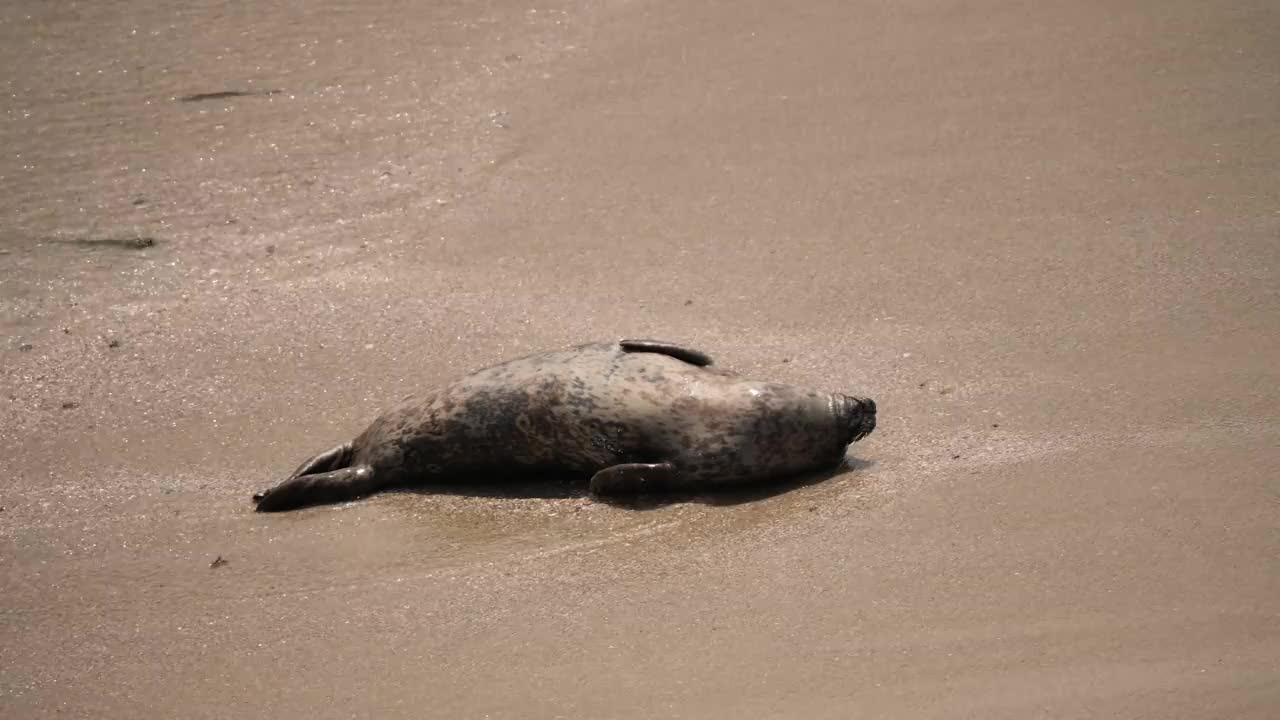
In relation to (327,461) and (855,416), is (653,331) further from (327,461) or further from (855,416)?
(327,461)

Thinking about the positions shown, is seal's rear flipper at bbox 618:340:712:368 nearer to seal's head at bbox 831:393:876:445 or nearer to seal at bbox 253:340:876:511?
seal at bbox 253:340:876:511

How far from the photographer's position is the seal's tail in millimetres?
4742

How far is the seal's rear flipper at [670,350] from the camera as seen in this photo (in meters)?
4.91

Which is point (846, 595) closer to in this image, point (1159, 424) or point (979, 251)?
point (1159, 424)

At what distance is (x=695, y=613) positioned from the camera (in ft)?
12.6

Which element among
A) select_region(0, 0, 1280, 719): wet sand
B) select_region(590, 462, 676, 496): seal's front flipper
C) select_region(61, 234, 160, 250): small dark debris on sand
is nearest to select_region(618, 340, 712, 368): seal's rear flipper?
select_region(0, 0, 1280, 719): wet sand

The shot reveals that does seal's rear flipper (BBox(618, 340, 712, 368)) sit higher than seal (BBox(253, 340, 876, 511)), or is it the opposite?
seal's rear flipper (BBox(618, 340, 712, 368))

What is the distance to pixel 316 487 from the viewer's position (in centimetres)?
475

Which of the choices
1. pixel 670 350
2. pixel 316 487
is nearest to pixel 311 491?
pixel 316 487

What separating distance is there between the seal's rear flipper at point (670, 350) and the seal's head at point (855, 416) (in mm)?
512

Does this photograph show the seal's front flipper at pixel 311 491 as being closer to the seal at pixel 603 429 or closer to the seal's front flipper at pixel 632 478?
the seal at pixel 603 429

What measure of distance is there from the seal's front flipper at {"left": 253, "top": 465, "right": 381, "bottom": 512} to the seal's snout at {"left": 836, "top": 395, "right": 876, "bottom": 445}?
5.25 ft

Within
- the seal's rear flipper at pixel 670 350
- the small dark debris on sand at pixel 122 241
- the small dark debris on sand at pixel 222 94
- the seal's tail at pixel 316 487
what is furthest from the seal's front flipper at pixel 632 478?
the small dark debris on sand at pixel 222 94

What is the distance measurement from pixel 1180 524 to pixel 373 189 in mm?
3943
